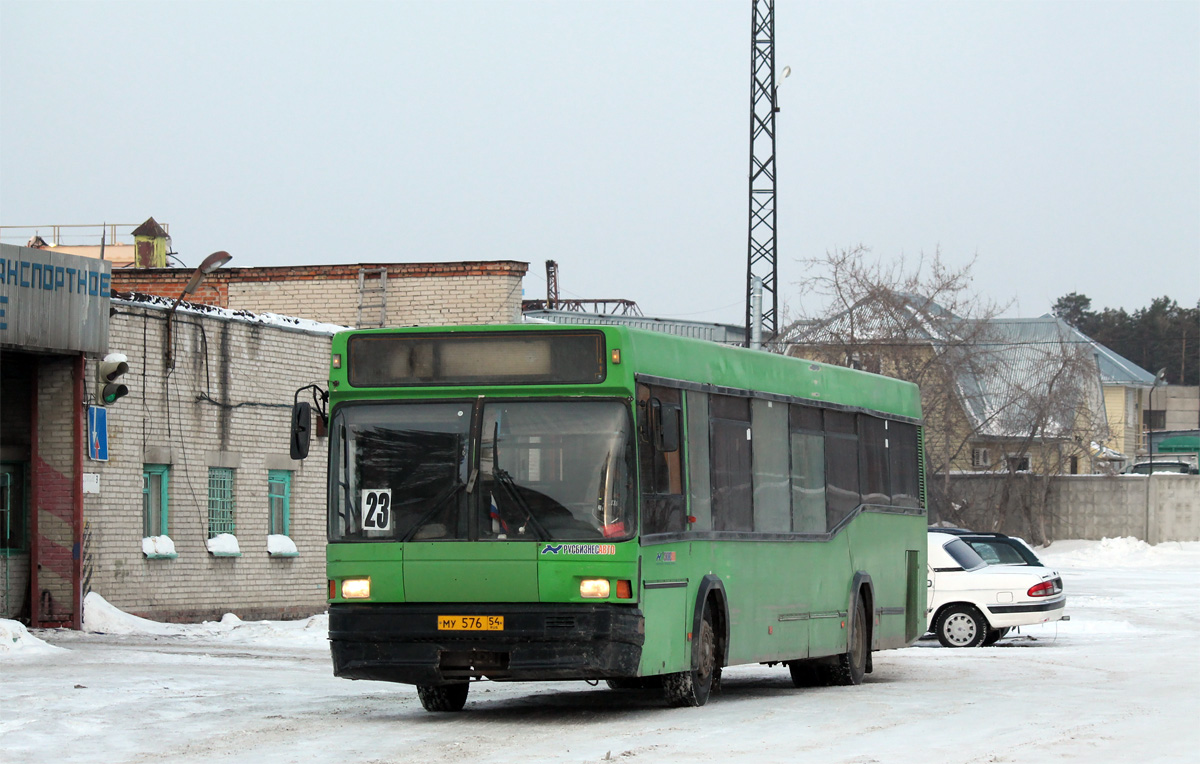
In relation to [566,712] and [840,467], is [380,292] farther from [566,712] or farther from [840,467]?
[566,712]

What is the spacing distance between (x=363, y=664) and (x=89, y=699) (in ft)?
10.2

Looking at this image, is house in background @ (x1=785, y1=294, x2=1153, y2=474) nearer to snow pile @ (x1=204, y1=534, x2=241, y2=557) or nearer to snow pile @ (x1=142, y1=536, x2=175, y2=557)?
snow pile @ (x1=204, y1=534, x2=241, y2=557)

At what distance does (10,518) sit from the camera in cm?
2178

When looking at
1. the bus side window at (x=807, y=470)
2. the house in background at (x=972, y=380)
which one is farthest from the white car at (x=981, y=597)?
the house in background at (x=972, y=380)

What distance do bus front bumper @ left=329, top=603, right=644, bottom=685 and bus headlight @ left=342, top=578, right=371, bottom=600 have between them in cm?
8

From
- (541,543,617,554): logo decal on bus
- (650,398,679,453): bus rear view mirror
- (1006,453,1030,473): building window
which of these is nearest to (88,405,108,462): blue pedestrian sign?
(650,398,679,453): bus rear view mirror

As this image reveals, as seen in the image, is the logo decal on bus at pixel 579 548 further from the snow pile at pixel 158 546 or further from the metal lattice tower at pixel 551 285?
the metal lattice tower at pixel 551 285

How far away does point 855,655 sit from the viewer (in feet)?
54.0

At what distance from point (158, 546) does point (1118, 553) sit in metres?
36.3

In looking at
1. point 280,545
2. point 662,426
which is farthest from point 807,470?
point 280,545

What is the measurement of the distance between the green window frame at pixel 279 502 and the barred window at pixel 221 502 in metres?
0.88

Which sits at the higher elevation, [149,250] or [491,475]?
[149,250]

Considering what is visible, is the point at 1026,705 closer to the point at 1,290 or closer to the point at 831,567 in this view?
the point at 831,567

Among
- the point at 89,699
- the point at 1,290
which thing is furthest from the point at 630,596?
the point at 1,290
